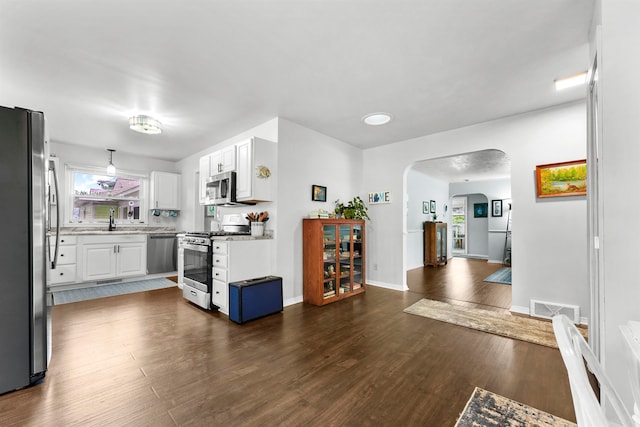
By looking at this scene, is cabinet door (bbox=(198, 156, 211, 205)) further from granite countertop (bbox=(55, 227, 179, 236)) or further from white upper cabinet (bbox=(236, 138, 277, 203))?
granite countertop (bbox=(55, 227, 179, 236))

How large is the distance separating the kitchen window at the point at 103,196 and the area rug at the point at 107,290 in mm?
1434

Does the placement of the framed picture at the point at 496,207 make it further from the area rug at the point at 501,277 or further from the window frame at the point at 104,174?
the window frame at the point at 104,174

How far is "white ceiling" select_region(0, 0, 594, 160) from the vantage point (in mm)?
1907

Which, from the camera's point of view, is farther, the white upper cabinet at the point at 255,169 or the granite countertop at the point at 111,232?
the granite countertop at the point at 111,232

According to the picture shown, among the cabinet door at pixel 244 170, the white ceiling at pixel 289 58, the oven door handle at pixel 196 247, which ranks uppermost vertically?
the white ceiling at pixel 289 58

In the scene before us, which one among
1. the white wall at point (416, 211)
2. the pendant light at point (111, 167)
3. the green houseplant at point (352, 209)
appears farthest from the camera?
the white wall at point (416, 211)

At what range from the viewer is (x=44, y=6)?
6.08 ft

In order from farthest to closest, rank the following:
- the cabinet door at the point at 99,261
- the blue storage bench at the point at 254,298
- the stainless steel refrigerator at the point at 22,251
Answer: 1. the cabinet door at the point at 99,261
2. the blue storage bench at the point at 254,298
3. the stainless steel refrigerator at the point at 22,251

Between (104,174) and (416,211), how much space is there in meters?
7.20

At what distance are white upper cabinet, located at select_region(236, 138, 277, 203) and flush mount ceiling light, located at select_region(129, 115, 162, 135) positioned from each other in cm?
110

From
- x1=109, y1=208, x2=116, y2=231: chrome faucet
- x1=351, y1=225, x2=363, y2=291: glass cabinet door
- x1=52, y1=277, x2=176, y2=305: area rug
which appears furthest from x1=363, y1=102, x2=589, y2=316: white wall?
x1=109, y1=208, x2=116, y2=231: chrome faucet

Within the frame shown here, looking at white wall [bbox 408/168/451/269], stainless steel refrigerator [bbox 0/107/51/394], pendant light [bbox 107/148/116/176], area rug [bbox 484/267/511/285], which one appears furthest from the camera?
white wall [bbox 408/168/451/269]

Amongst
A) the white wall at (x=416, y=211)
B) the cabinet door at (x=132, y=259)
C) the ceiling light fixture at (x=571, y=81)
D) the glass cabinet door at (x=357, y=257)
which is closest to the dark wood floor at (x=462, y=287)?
the white wall at (x=416, y=211)

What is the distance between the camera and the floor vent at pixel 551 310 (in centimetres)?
315
